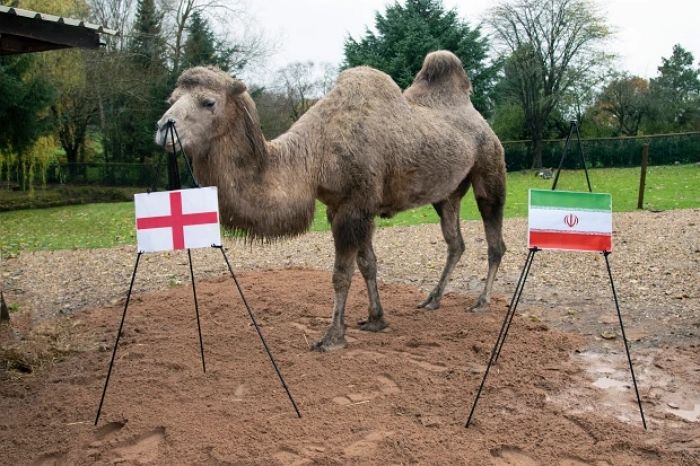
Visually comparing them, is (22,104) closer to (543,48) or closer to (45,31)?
(45,31)

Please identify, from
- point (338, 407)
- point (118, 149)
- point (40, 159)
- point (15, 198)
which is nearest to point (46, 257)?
point (338, 407)

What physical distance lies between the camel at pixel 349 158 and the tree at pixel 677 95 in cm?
3576

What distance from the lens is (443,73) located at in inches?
246

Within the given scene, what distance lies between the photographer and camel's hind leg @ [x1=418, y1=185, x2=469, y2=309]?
6.59 metres

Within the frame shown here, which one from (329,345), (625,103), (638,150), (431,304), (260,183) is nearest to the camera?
(260,183)

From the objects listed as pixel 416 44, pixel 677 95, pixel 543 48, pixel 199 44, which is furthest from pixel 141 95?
pixel 677 95

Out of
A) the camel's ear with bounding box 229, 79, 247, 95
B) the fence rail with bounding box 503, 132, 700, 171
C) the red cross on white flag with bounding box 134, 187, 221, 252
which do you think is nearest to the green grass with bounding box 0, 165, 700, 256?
the fence rail with bounding box 503, 132, 700, 171

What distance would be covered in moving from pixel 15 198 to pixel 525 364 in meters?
25.3

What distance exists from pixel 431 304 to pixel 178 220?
3451mm

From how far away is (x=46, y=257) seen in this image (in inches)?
450

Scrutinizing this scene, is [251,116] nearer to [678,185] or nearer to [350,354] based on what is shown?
[350,354]

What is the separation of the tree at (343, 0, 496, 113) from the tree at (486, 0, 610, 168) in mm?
4750

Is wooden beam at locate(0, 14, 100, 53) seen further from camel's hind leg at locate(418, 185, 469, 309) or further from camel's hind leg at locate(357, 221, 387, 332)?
camel's hind leg at locate(418, 185, 469, 309)

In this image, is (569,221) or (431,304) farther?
(431,304)
